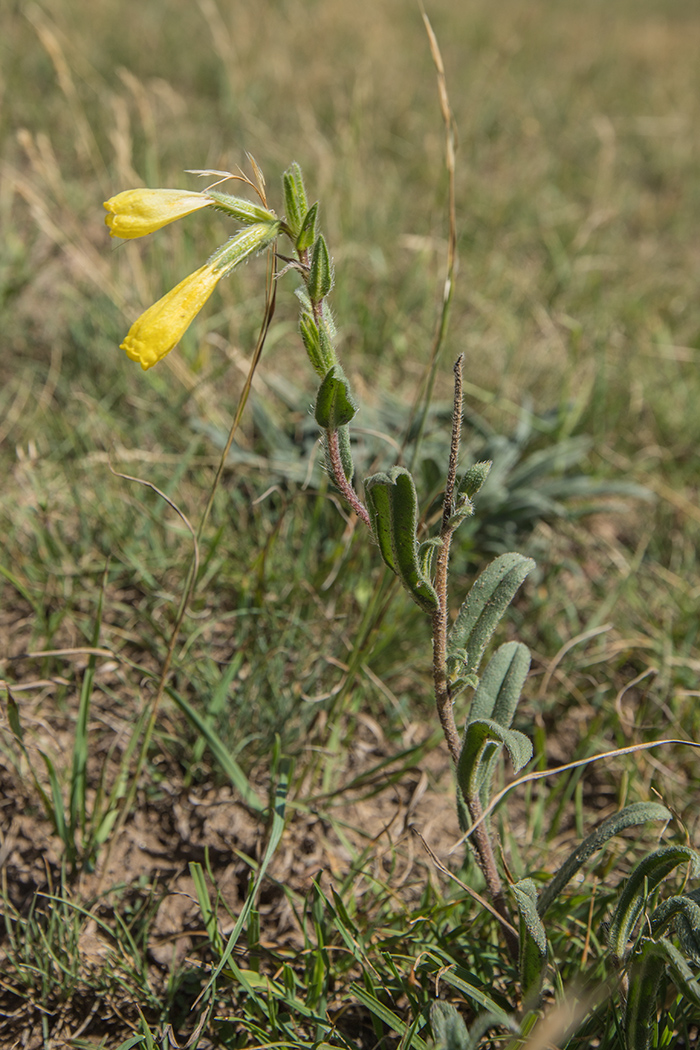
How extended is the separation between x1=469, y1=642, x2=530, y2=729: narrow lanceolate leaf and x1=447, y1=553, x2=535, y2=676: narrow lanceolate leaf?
0.10 m

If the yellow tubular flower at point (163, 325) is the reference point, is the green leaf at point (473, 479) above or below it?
below

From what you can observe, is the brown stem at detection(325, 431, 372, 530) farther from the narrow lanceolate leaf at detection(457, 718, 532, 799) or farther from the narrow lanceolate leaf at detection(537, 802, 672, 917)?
the narrow lanceolate leaf at detection(537, 802, 672, 917)

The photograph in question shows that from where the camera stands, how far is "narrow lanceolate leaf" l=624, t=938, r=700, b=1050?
39.3 inches

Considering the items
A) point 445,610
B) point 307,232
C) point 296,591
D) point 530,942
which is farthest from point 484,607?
point 296,591

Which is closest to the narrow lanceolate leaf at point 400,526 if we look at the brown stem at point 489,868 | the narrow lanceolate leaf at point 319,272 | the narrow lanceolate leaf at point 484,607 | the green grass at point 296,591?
the narrow lanceolate leaf at point 484,607

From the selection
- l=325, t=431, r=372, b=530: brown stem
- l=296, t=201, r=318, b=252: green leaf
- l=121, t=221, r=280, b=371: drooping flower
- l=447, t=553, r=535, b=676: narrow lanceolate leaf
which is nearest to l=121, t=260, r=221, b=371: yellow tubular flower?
l=121, t=221, r=280, b=371: drooping flower

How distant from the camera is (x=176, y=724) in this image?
66.4 inches

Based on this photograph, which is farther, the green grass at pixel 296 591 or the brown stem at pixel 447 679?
the green grass at pixel 296 591

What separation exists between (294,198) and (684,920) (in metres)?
1.13

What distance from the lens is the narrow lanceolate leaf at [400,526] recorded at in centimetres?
102

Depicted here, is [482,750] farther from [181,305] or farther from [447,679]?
[181,305]

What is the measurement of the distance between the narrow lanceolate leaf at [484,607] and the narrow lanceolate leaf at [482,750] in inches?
4.8

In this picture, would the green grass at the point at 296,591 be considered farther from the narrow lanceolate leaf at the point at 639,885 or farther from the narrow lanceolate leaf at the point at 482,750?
the narrow lanceolate leaf at the point at 482,750

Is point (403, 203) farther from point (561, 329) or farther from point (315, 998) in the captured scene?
point (315, 998)
